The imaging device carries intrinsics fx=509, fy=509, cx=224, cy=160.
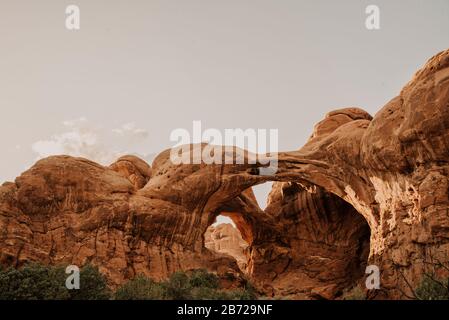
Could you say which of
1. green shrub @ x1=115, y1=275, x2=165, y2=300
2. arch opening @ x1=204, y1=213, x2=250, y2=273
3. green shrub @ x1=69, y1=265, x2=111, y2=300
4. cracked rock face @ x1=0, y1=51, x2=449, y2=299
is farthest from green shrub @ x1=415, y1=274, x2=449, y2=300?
arch opening @ x1=204, y1=213, x2=250, y2=273

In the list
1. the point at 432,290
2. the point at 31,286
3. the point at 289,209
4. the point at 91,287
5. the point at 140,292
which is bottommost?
the point at 140,292

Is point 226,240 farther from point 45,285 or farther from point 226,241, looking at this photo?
point 45,285

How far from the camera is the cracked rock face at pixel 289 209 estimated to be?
24.9 m

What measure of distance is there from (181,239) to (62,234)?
7.23 m

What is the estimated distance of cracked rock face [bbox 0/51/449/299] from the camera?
81.7ft

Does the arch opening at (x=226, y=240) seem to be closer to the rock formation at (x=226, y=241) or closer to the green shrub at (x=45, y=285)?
the rock formation at (x=226, y=241)

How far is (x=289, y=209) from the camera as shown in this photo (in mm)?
39219

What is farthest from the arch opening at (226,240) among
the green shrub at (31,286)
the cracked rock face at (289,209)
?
the green shrub at (31,286)

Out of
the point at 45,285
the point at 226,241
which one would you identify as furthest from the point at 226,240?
the point at 45,285

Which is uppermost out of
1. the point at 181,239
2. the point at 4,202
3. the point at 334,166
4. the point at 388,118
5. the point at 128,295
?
the point at 388,118

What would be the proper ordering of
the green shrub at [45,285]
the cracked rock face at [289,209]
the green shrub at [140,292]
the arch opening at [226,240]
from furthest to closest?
1. the arch opening at [226,240]
2. the cracked rock face at [289,209]
3. the green shrub at [140,292]
4. the green shrub at [45,285]

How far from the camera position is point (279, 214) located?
39.5m
